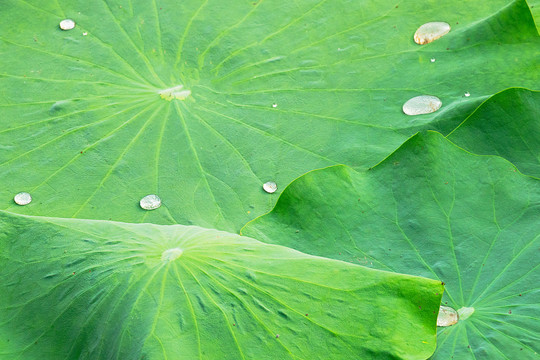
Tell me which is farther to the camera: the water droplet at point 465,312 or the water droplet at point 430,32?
the water droplet at point 430,32

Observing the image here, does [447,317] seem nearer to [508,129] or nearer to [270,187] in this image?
[508,129]

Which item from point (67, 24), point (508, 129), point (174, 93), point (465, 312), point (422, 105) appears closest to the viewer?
point (465, 312)

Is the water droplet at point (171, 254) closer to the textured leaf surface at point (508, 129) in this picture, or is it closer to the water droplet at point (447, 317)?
the water droplet at point (447, 317)

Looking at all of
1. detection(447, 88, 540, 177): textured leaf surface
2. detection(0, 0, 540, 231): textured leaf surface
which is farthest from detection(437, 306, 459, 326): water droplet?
detection(0, 0, 540, 231): textured leaf surface

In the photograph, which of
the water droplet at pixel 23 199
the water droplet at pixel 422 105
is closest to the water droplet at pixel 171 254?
the water droplet at pixel 23 199

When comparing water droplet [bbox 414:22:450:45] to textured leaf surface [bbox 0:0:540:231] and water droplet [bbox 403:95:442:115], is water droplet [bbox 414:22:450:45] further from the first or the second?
water droplet [bbox 403:95:442:115]

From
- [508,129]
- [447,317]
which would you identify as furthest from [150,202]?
[508,129]
